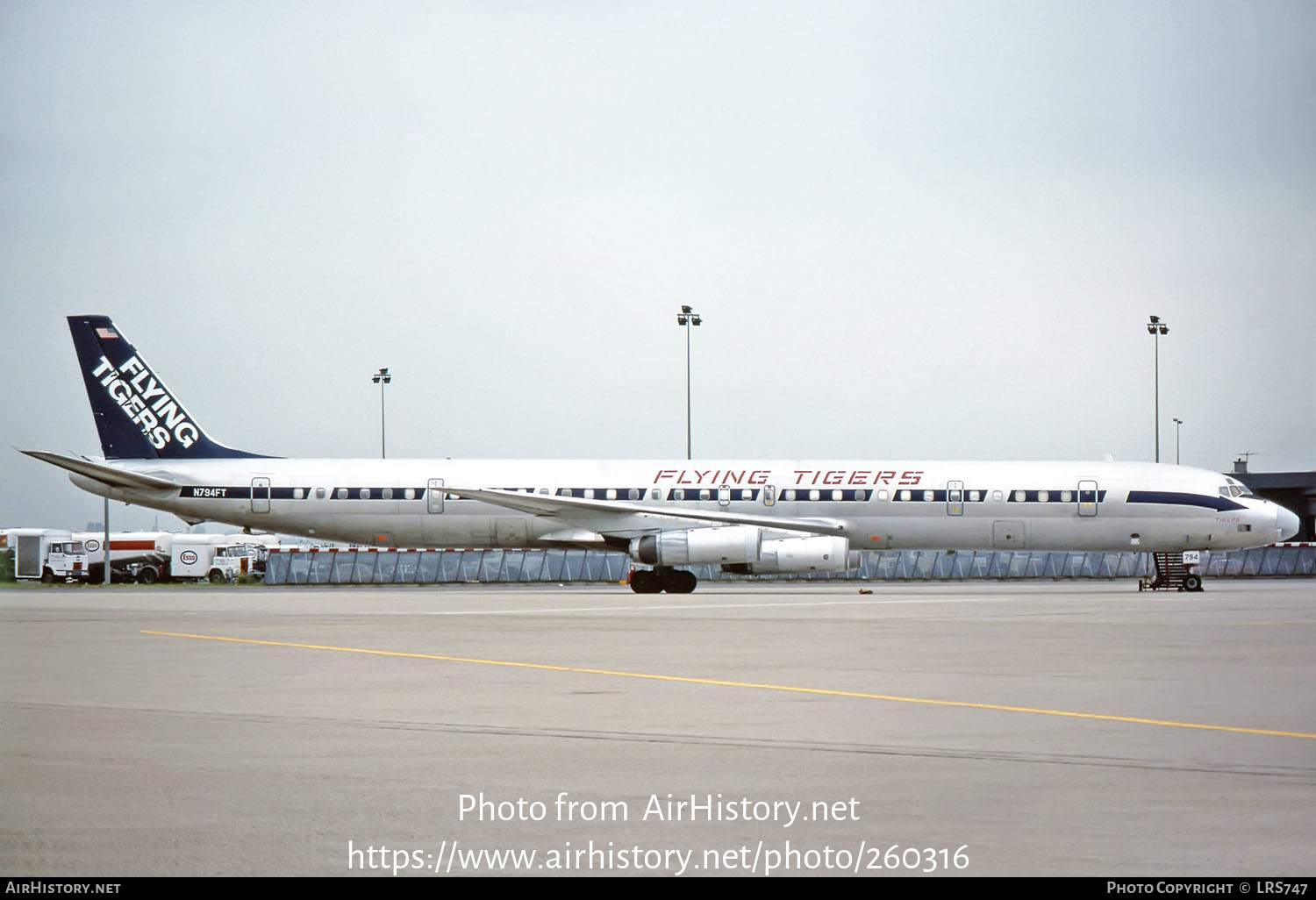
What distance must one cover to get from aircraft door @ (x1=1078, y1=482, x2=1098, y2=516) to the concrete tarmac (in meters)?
22.4

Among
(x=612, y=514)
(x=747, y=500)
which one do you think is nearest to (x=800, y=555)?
(x=747, y=500)

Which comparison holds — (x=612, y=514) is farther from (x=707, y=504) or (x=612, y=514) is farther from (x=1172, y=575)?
(x=1172, y=575)

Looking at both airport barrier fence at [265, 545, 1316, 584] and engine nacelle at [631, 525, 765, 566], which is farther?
airport barrier fence at [265, 545, 1316, 584]

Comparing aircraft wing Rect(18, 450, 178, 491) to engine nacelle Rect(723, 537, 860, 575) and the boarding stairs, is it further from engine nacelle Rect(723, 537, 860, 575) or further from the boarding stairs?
the boarding stairs

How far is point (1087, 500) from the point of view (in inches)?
1638

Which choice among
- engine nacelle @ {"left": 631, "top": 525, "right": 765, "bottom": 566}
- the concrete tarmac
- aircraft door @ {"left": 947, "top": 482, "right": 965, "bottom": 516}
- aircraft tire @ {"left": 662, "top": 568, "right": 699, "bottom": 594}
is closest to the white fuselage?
aircraft door @ {"left": 947, "top": 482, "right": 965, "bottom": 516}

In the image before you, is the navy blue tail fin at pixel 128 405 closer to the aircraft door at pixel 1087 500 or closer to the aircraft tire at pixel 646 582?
the aircraft tire at pixel 646 582

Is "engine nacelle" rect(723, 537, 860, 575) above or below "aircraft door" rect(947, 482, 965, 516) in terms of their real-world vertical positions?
below

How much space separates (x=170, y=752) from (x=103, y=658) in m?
8.21

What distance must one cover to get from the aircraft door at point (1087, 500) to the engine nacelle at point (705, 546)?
884 cm

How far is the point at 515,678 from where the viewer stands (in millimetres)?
14039

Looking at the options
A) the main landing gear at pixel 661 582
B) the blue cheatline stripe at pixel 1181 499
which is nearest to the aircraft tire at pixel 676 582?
the main landing gear at pixel 661 582

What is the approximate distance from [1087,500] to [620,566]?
21244 millimetres

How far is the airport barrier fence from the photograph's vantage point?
5719 centimetres
